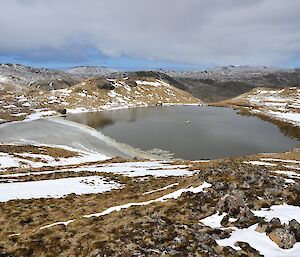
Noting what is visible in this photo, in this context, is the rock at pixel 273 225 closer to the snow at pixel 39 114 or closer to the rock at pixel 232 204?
the rock at pixel 232 204

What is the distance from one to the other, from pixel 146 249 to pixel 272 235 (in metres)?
5.52

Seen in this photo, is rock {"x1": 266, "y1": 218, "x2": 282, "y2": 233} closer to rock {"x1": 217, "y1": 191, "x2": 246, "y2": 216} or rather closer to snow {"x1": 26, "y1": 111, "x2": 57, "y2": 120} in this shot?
rock {"x1": 217, "y1": 191, "x2": 246, "y2": 216}

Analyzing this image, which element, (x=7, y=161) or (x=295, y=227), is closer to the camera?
(x=295, y=227)

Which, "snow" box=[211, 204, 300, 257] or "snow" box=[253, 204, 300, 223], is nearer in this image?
"snow" box=[211, 204, 300, 257]

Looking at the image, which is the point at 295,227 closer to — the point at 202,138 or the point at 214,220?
the point at 214,220

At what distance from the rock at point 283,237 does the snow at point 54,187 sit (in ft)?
62.2

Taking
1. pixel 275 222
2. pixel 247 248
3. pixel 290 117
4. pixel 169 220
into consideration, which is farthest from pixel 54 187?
pixel 290 117

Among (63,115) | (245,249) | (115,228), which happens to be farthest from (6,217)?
(63,115)

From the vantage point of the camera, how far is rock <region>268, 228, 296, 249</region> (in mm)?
14867

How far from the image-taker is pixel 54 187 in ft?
108

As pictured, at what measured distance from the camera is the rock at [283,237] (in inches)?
585

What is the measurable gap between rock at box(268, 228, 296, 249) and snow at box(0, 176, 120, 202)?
747 inches

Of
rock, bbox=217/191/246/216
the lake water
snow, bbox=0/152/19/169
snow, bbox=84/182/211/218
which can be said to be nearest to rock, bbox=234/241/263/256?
rock, bbox=217/191/246/216

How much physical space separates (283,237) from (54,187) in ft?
75.5
